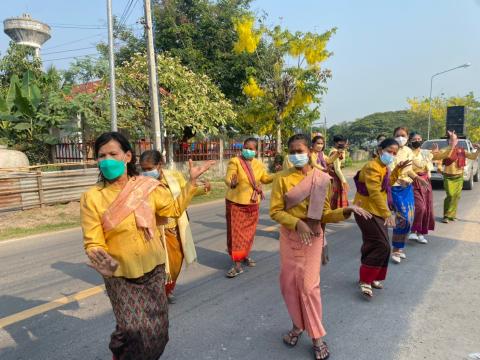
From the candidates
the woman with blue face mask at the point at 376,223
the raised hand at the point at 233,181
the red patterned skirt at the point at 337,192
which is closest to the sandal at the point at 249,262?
the raised hand at the point at 233,181

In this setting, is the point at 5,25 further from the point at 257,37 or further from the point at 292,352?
the point at 292,352

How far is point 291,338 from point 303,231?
99 cm

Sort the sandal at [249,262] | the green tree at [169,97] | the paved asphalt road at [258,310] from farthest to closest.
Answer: the green tree at [169,97], the sandal at [249,262], the paved asphalt road at [258,310]

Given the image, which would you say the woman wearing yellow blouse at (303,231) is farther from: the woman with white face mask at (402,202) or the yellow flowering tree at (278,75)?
the yellow flowering tree at (278,75)

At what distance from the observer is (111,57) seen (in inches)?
445

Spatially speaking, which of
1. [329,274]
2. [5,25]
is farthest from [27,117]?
[5,25]

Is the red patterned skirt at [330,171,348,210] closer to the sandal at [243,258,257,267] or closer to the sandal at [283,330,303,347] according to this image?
the sandal at [243,258,257,267]

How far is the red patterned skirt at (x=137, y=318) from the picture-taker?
2.19 m

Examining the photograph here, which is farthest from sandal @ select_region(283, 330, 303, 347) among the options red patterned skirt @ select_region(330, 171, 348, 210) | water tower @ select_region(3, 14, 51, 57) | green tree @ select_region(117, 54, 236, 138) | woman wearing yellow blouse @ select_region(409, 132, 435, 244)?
water tower @ select_region(3, 14, 51, 57)

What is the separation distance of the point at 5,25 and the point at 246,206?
2943cm

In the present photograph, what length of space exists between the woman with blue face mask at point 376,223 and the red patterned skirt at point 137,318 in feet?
8.09

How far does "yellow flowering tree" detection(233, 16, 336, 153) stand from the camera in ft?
57.6

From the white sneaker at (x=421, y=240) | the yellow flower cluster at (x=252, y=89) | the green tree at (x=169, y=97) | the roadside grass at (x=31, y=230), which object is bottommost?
the roadside grass at (x=31, y=230)

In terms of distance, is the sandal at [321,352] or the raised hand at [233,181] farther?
the raised hand at [233,181]
